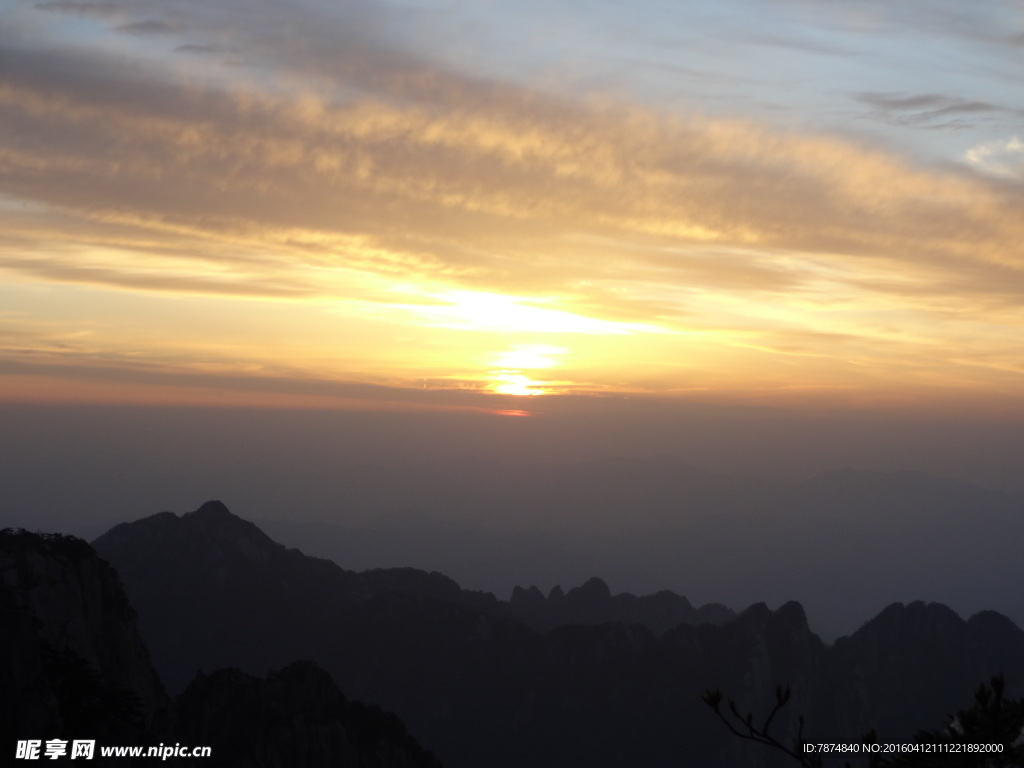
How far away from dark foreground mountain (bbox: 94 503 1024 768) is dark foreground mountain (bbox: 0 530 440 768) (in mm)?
71094

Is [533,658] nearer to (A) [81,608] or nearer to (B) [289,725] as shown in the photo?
(B) [289,725]

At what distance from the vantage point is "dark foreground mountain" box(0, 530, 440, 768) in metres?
47.5

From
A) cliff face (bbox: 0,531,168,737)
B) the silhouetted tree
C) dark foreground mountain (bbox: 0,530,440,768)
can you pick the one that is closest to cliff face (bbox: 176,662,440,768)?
dark foreground mountain (bbox: 0,530,440,768)

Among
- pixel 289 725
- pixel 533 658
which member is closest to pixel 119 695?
pixel 289 725

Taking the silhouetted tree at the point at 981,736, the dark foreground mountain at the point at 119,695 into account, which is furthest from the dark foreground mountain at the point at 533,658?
the silhouetted tree at the point at 981,736

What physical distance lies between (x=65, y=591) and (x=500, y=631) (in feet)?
392

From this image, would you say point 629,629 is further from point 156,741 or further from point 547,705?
point 156,741

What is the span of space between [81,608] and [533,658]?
115752 millimetres

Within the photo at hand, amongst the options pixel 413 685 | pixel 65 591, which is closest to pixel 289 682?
pixel 65 591

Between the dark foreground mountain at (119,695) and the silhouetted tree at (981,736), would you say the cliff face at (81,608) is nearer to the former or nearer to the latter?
the dark foreground mountain at (119,695)

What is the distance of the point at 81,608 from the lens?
69938mm

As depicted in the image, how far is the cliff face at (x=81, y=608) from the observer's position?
65.4 metres

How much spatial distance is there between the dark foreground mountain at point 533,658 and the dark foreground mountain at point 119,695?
233ft

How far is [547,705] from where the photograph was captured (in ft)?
537
